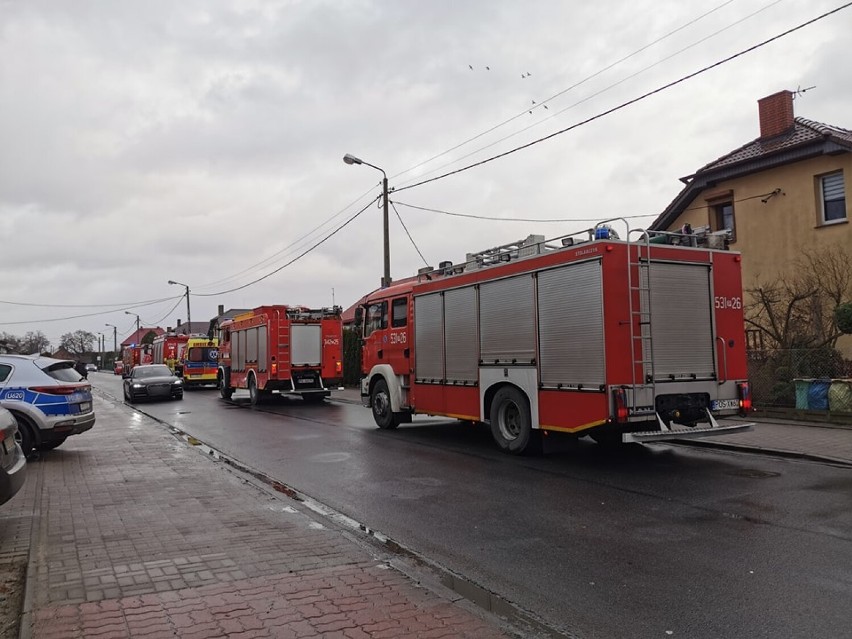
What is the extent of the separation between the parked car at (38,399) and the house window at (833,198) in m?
19.4

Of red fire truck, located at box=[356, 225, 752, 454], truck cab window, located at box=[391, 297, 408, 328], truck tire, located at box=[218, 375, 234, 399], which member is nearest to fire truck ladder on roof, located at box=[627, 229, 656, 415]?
red fire truck, located at box=[356, 225, 752, 454]

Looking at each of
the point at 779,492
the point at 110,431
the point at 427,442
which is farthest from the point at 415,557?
the point at 110,431

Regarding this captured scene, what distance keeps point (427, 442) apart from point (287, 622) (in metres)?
8.05

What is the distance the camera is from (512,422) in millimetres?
10227

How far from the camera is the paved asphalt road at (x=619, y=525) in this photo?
161 inches

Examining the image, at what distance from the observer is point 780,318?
15.2 metres

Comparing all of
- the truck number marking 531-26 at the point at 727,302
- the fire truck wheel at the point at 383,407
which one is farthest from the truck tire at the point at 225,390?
the truck number marking 531-26 at the point at 727,302

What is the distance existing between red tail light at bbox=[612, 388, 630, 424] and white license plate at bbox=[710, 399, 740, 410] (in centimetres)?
169

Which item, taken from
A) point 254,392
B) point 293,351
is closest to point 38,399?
point 293,351

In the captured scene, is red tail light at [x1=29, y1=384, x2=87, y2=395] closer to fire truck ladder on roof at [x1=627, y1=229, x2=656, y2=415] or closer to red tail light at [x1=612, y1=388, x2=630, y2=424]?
red tail light at [x1=612, y1=388, x2=630, y2=424]

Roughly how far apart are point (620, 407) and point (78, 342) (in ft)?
410

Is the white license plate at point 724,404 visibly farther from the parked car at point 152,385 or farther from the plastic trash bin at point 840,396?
the parked car at point 152,385

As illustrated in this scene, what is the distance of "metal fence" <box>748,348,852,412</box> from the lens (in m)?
12.4

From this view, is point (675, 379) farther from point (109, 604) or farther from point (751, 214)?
point (751, 214)
